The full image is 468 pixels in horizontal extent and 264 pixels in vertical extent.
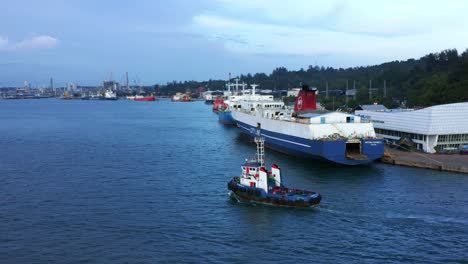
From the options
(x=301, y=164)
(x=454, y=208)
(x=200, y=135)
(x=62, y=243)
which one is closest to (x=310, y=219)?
(x=454, y=208)

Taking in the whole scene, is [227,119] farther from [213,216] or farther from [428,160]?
[213,216]

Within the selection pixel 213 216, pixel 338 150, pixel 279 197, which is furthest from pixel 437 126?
pixel 213 216

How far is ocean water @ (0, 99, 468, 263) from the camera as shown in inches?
785

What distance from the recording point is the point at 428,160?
117 feet

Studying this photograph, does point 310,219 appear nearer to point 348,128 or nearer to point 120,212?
point 120,212

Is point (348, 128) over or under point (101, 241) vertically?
over

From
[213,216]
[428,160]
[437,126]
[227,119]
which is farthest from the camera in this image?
[227,119]

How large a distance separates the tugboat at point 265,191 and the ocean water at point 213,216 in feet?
1.78

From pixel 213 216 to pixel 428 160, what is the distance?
19.0m

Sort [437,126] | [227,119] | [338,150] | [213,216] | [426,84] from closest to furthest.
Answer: [213,216]
[338,150]
[437,126]
[426,84]
[227,119]

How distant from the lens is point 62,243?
21156mm

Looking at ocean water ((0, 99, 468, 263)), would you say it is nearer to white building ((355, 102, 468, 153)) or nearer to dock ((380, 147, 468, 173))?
dock ((380, 147, 468, 173))

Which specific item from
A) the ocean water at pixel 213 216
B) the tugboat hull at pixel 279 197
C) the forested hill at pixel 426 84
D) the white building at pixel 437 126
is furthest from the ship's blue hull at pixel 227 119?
the tugboat hull at pixel 279 197

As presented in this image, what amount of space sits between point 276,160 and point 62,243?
23.5 metres
